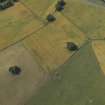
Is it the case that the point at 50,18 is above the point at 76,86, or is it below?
above

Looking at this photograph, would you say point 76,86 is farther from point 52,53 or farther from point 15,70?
point 15,70

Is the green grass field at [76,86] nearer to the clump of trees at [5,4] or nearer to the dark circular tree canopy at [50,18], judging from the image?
the dark circular tree canopy at [50,18]

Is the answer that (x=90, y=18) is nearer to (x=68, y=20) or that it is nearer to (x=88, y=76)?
(x=68, y=20)

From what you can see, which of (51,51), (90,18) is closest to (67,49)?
(51,51)

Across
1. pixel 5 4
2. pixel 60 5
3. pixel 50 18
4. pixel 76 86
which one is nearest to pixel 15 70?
pixel 76 86

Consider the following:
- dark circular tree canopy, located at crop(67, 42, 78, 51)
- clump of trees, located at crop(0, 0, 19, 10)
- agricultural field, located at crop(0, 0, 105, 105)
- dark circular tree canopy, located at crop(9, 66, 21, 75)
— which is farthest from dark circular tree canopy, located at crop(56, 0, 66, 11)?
dark circular tree canopy, located at crop(9, 66, 21, 75)

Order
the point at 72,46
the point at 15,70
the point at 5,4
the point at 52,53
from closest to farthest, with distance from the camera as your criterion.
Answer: the point at 15,70 → the point at 52,53 → the point at 72,46 → the point at 5,4

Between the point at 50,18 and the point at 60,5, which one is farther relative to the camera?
the point at 60,5

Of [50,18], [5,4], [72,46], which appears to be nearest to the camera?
[72,46]

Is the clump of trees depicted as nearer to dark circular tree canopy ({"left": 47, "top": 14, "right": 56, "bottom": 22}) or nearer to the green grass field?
dark circular tree canopy ({"left": 47, "top": 14, "right": 56, "bottom": 22})
